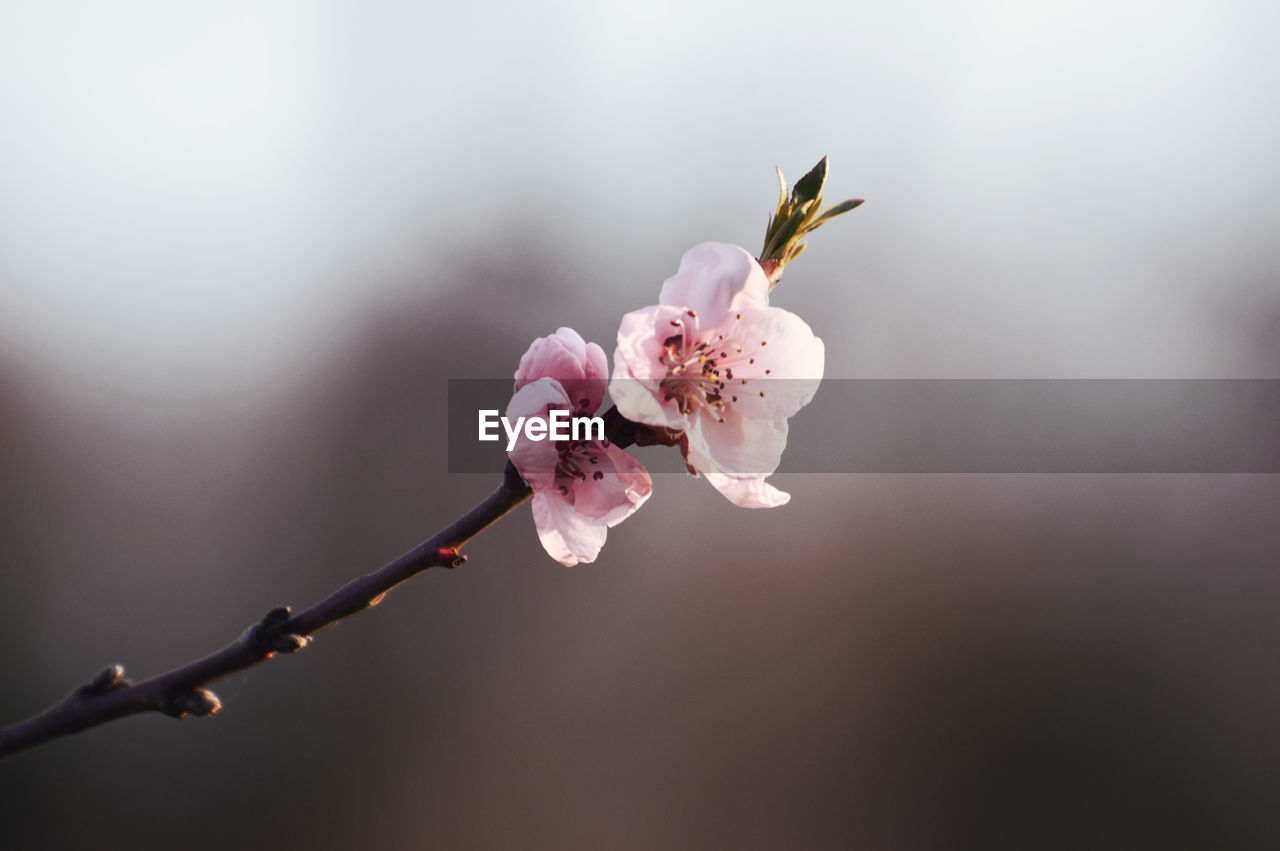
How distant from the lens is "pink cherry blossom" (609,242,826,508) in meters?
0.55

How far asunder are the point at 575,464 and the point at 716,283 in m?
0.17

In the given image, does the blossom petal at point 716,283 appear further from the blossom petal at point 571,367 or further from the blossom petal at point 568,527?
the blossom petal at point 568,527

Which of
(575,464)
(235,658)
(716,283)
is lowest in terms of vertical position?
(235,658)

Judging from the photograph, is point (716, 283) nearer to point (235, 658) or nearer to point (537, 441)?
point (537, 441)

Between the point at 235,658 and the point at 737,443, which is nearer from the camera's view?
the point at 235,658

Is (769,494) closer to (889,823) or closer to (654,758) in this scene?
(654,758)

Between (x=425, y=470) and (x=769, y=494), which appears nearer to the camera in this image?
(x=769, y=494)

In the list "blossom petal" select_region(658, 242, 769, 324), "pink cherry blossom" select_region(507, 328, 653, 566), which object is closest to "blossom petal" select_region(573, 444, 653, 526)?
"pink cherry blossom" select_region(507, 328, 653, 566)

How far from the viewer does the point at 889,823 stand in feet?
14.5

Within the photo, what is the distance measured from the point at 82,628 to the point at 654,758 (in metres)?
3.21

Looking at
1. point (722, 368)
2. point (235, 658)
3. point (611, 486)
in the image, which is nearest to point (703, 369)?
point (722, 368)

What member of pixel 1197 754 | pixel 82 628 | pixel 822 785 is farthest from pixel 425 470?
pixel 1197 754

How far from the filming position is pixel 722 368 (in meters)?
0.64
